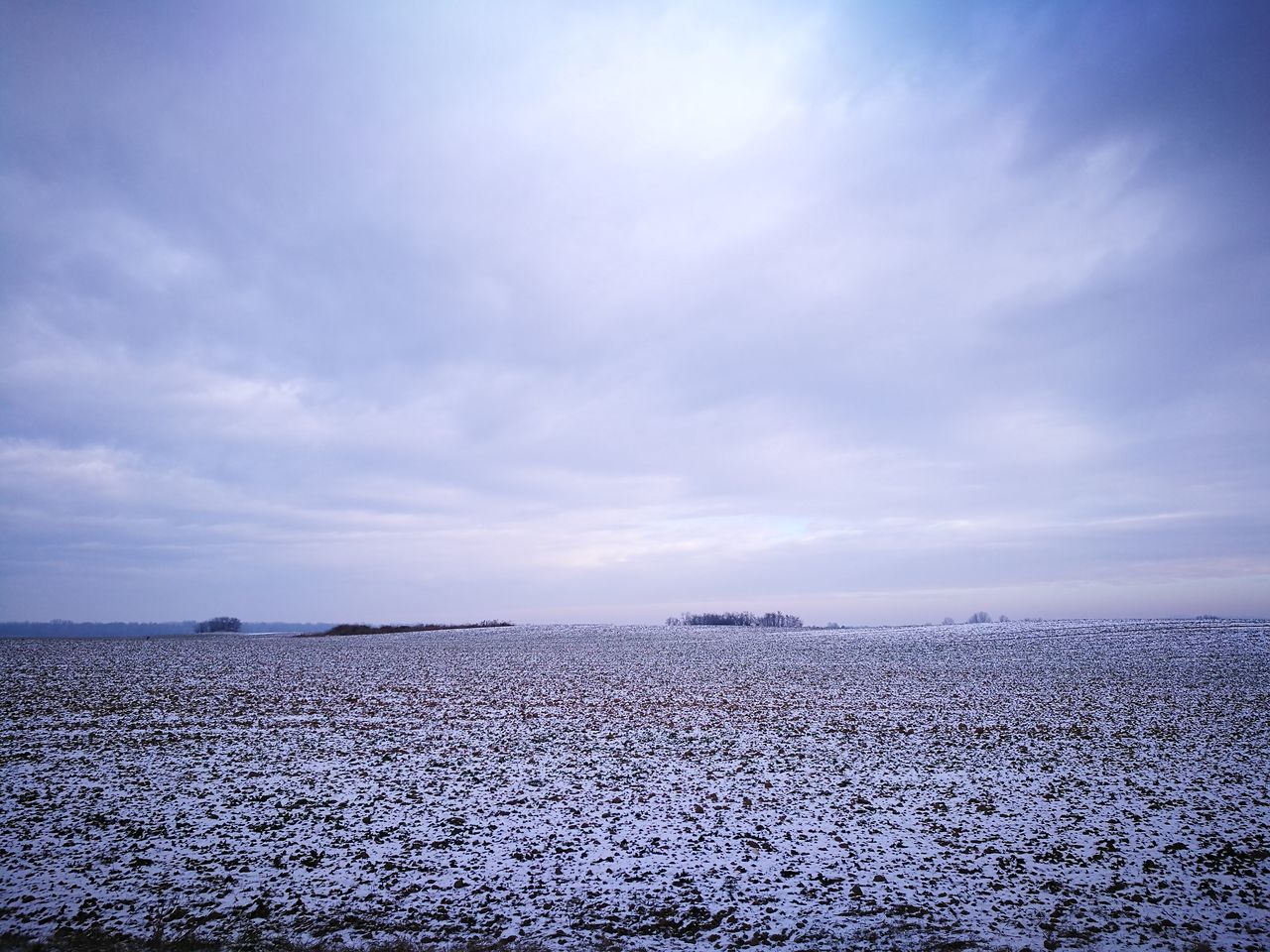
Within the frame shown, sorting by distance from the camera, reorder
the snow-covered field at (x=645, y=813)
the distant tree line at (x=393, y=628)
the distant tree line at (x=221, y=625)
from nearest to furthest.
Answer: the snow-covered field at (x=645, y=813), the distant tree line at (x=393, y=628), the distant tree line at (x=221, y=625)

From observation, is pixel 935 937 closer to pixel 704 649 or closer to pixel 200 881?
pixel 200 881

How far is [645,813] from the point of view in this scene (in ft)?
37.4

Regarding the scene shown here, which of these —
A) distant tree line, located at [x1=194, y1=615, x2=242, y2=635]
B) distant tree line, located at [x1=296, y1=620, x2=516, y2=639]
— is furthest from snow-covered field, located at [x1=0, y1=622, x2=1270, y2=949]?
distant tree line, located at [x1=194, y1=615, x2=242, y2=635]

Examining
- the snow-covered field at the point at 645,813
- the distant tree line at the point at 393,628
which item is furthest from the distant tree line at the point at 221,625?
the snow-covered field at the point at 645,813

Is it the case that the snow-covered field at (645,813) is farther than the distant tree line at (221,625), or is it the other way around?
the distant tree line at (221,625)

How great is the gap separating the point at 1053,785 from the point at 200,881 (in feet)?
51.8

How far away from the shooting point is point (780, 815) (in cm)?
1126

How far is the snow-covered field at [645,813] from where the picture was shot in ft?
26.0

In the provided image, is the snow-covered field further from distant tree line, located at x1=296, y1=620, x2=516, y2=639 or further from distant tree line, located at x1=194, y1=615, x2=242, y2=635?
distant tree line, located at x1=194, y1=615, x2=242, y2=635

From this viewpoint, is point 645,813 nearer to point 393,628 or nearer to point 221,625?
point 393,628

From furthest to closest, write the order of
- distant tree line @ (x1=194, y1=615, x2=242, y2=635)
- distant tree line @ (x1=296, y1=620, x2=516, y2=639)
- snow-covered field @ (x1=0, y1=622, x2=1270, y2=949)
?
1. distant tree line @ (x1=194, y1=615, x2=242, y2=635)
2. distant tree line @ (x1=296, y1=620, x2=516, y2=639)
3. snow-covered field @ (x1=0, y1=622, x2=1270, y2=949)

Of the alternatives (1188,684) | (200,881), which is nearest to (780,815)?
(200,881)

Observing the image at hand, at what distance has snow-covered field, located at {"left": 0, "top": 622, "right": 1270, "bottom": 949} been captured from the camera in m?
7.91

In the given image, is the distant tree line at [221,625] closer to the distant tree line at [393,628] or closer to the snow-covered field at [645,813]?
the distant tree line at [393,628]
